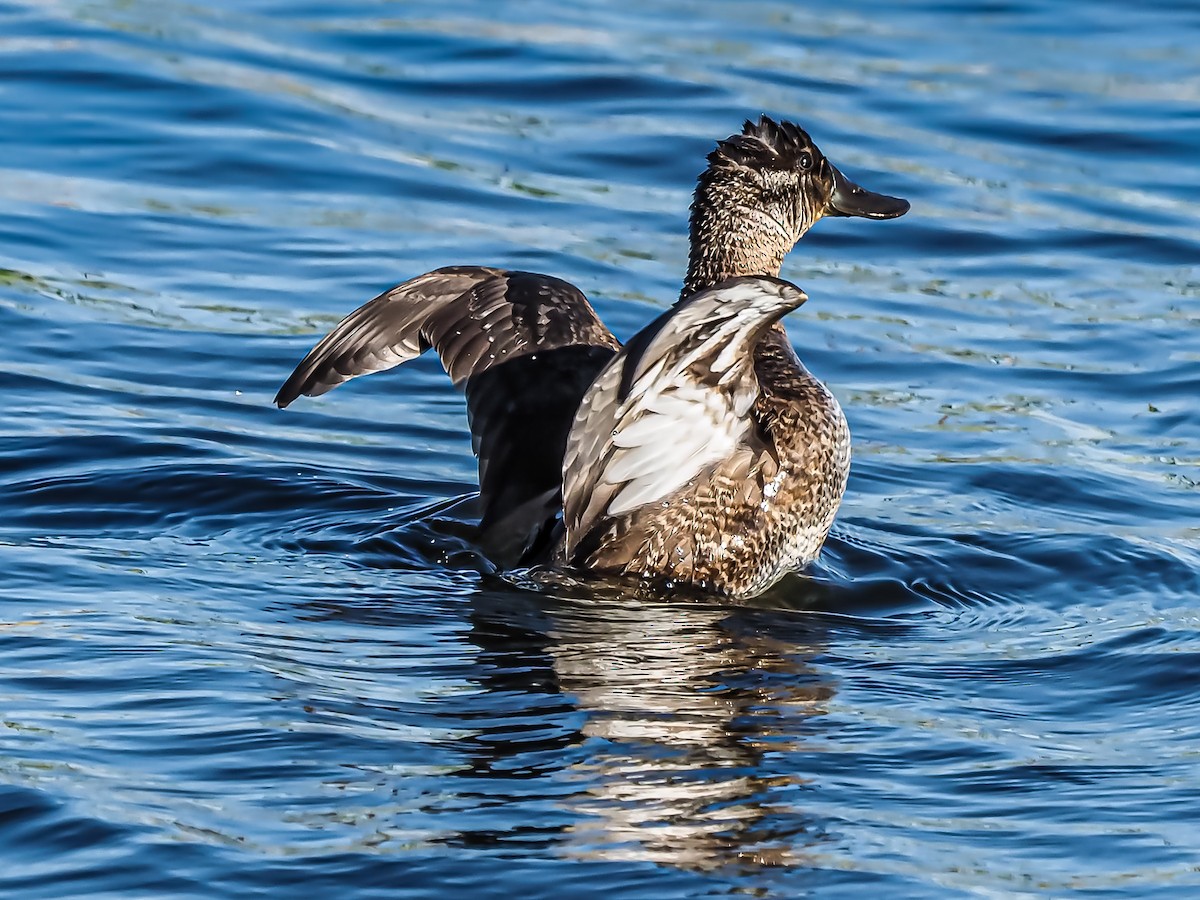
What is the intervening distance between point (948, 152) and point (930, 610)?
6.20 m

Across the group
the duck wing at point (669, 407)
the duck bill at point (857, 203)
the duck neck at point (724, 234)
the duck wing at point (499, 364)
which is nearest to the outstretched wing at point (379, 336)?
the duck wing at point (499, 364)

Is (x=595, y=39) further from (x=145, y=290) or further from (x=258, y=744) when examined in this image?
(x=258, y=744)

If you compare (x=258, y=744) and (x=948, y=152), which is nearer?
(x=258, y=744)

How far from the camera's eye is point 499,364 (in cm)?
686

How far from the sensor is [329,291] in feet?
31.8

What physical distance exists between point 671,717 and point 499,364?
1.99m

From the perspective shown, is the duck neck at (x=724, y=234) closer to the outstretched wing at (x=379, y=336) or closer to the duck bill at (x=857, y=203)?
the duck bill at (x=857, y=203)

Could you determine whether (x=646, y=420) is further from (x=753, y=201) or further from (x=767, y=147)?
(x=767, y=147)

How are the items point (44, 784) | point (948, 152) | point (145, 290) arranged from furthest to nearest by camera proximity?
point (948, 152) → point (145, 290) → point (44, 784)

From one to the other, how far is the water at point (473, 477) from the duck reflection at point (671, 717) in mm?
17

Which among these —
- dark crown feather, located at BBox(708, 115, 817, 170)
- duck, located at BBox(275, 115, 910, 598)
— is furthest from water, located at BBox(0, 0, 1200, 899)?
dark crown feather, located at BBox(708, 115, 817, 170)

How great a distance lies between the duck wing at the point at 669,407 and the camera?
5.25 m

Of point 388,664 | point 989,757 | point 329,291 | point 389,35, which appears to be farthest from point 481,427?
point 389,35

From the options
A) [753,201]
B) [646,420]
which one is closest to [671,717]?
[646,420]
